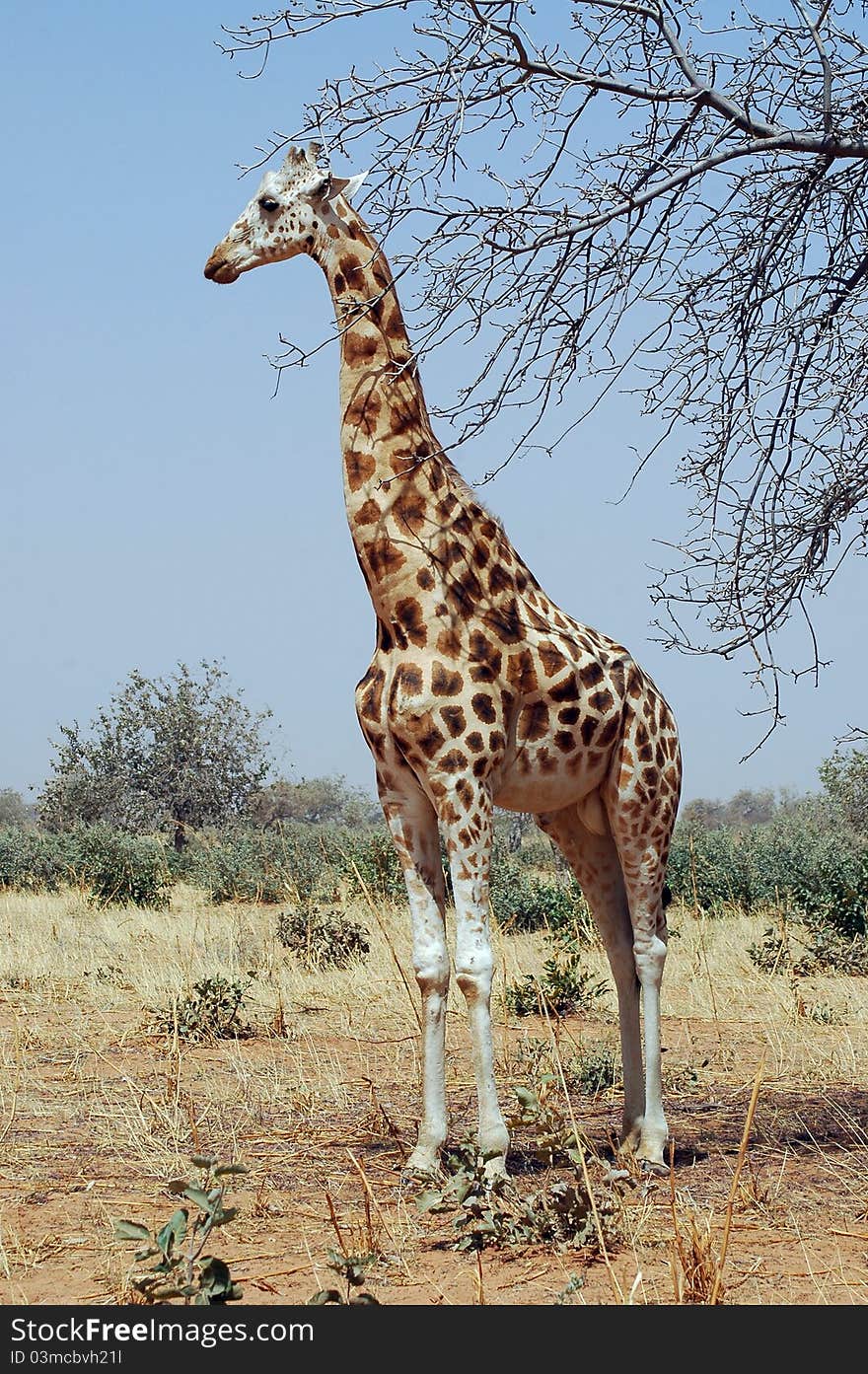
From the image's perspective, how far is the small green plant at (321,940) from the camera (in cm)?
1157

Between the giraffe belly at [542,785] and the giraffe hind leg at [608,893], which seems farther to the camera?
the giraffe hind leg at [608,893]

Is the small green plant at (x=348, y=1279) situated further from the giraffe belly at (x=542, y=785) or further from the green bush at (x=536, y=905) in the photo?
the green bush at (x=536, y=905)

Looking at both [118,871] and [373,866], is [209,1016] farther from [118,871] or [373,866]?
[118,871]

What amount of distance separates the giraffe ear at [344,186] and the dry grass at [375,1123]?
3151 millimetres

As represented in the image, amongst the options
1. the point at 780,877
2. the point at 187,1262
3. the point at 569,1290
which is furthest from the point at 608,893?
the point at 780,877

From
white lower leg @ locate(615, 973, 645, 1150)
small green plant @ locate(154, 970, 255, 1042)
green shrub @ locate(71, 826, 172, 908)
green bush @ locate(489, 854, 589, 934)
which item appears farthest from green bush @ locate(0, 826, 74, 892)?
white lower leg @ locate(615, 973, 645, 1150)

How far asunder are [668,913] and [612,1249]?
10700mm

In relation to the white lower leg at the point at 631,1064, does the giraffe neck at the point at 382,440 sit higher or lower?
higher

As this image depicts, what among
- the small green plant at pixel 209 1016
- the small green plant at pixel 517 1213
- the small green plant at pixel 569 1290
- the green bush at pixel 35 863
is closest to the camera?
the small green plant at pixel 569 1290

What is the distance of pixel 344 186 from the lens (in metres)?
5.92

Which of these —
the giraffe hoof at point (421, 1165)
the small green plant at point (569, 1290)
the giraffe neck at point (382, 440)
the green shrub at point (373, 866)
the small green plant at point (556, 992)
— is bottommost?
the small green plant at point (569, 1290)

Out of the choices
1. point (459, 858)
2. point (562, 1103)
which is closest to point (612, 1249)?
point (459, 858)

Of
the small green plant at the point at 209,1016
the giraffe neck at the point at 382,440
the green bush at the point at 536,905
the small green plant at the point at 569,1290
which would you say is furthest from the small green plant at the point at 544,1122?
the green bush at the point at 536,905

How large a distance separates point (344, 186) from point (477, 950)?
3.23 metres
